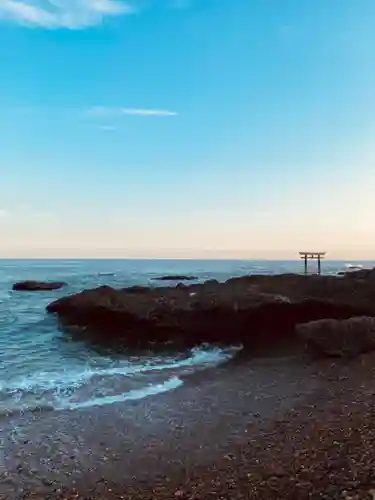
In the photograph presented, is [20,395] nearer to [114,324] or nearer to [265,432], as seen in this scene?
[265,432]

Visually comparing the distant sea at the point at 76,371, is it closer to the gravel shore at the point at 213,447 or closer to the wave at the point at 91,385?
the wave at the point at 91,385

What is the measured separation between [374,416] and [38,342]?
1739 centimetres

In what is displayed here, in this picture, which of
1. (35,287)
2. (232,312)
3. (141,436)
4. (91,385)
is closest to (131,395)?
(91,385)

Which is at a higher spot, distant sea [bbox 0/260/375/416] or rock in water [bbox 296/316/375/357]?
rock in water [bbox 296/316/375/357]

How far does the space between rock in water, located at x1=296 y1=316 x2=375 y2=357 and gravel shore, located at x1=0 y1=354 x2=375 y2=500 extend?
4209mm

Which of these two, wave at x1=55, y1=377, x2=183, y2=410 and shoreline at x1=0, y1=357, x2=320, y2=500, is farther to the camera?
wave at x1=55, y1=377, x2=183, y2=410

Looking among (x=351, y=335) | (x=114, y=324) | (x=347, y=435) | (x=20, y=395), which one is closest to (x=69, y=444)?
(x=20, y=395)

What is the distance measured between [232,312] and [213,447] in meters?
15.9

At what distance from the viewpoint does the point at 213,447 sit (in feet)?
31.4

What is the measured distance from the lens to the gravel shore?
7615mm

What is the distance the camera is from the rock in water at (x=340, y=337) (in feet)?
61.4

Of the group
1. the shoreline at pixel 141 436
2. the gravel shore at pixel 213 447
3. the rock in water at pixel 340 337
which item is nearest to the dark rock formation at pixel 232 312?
the rock in water at pixel 340 337

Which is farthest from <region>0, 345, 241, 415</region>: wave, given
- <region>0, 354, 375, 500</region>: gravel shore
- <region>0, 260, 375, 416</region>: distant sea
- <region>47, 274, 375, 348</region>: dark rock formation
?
<region>47, 274, 375, 348</region>: dark rock formation

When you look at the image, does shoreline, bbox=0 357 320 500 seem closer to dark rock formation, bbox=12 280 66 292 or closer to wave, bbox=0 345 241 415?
wave, bbox=0 345 241 415
